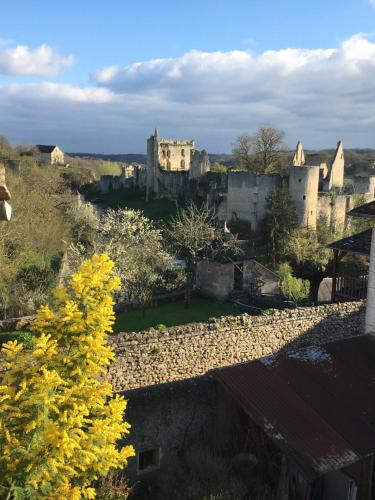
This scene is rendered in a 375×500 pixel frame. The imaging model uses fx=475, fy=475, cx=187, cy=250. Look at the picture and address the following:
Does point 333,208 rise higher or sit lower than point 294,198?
lower

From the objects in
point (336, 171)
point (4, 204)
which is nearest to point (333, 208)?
point (336, 171)

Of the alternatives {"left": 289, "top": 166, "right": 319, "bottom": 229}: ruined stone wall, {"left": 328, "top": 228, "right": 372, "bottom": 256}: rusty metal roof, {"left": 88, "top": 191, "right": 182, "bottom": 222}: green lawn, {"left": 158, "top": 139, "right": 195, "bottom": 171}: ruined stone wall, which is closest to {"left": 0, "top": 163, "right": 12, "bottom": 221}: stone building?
{"left": 328, "top": 228, "right": 372, "bottom": 256}: rusty metal roof

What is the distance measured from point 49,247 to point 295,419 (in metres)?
22.3

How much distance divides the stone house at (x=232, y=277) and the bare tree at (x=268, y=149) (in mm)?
23232

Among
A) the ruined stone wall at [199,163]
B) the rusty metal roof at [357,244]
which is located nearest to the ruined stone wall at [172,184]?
the ruined stone wall at [199,163]

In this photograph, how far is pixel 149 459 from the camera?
10039mm

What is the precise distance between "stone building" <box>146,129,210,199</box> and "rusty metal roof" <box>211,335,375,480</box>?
38.5 m

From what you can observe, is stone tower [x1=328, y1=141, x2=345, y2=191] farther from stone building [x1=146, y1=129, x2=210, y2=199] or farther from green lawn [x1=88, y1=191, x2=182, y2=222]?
green lawn [x1=88, y1=191, x2=182, y2=222]

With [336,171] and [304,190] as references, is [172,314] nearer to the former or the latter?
[304,190]

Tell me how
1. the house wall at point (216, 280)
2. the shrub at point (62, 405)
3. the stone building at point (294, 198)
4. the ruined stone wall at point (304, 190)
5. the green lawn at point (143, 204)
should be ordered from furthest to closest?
the green lawn at point (143, 204)
the stone building at point (294, 198)
the ruined stone wall at point (304, 190)
the house wall at point (216, 280)
the shrub at point (62, 405)

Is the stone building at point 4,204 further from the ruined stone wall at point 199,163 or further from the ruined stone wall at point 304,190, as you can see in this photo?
the ruined stone wall at point 199,163

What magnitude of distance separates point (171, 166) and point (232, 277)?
36429 millimetres

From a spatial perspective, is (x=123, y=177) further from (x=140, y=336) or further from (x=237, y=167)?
(x=140, y=336)

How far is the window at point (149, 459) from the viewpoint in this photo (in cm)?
984
